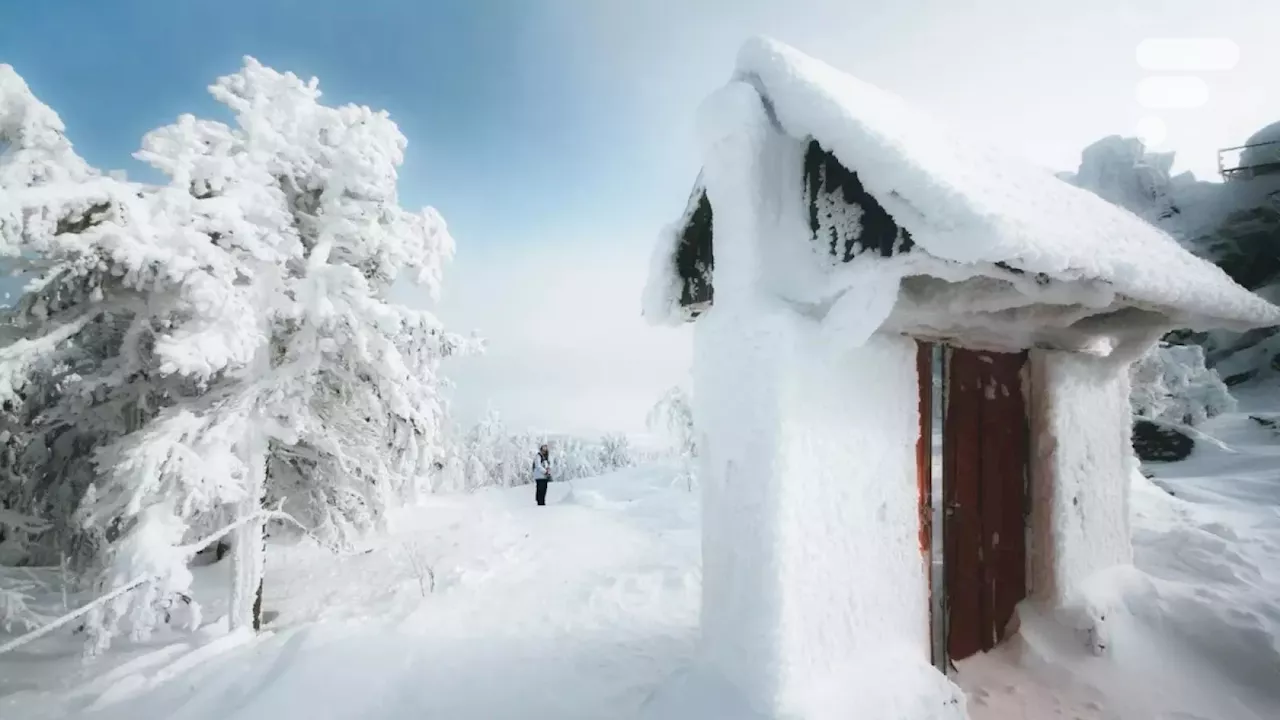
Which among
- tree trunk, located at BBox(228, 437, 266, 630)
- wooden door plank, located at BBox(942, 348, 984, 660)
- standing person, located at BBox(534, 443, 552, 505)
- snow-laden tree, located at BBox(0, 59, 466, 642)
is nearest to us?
wooden door plank, located at BBox(942, 348, 984, 660)

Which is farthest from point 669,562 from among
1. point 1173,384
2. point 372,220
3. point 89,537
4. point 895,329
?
point 1173,384

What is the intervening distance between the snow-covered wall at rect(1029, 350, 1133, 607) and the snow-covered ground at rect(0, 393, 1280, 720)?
0.31 metres

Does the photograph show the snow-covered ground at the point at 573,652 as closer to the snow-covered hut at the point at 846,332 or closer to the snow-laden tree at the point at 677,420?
the snow-covered hut at the point at 846,332

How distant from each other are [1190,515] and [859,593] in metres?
8.40

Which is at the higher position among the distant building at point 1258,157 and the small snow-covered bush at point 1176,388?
the distant building at point 1258,157

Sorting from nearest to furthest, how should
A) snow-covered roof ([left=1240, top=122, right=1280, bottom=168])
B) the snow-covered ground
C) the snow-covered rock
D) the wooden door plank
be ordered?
the snow-covered ground → the wooden door plank → the snow-covered rock → snow-covered roof ([left=1240, top=122, right=1280, bottom=168])

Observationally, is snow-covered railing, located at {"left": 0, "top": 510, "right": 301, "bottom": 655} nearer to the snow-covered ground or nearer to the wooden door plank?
the snow-covered ground

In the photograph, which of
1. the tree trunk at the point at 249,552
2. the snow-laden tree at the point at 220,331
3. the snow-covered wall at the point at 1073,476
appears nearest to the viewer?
the snow-covered wall at the point at 1073,476

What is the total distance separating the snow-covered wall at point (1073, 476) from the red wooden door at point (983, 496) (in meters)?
0.12

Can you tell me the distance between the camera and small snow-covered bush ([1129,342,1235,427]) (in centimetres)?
1608

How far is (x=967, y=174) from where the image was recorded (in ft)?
10.7

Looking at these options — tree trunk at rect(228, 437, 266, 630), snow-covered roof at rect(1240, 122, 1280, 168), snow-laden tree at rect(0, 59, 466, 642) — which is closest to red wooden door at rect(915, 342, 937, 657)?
snow-laden tree at rect(0, 59, 466, 642)

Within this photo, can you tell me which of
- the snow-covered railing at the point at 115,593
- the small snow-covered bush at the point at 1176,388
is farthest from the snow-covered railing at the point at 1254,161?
the snow-covered railing at the point at 115,593

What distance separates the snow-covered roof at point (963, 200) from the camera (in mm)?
2715
